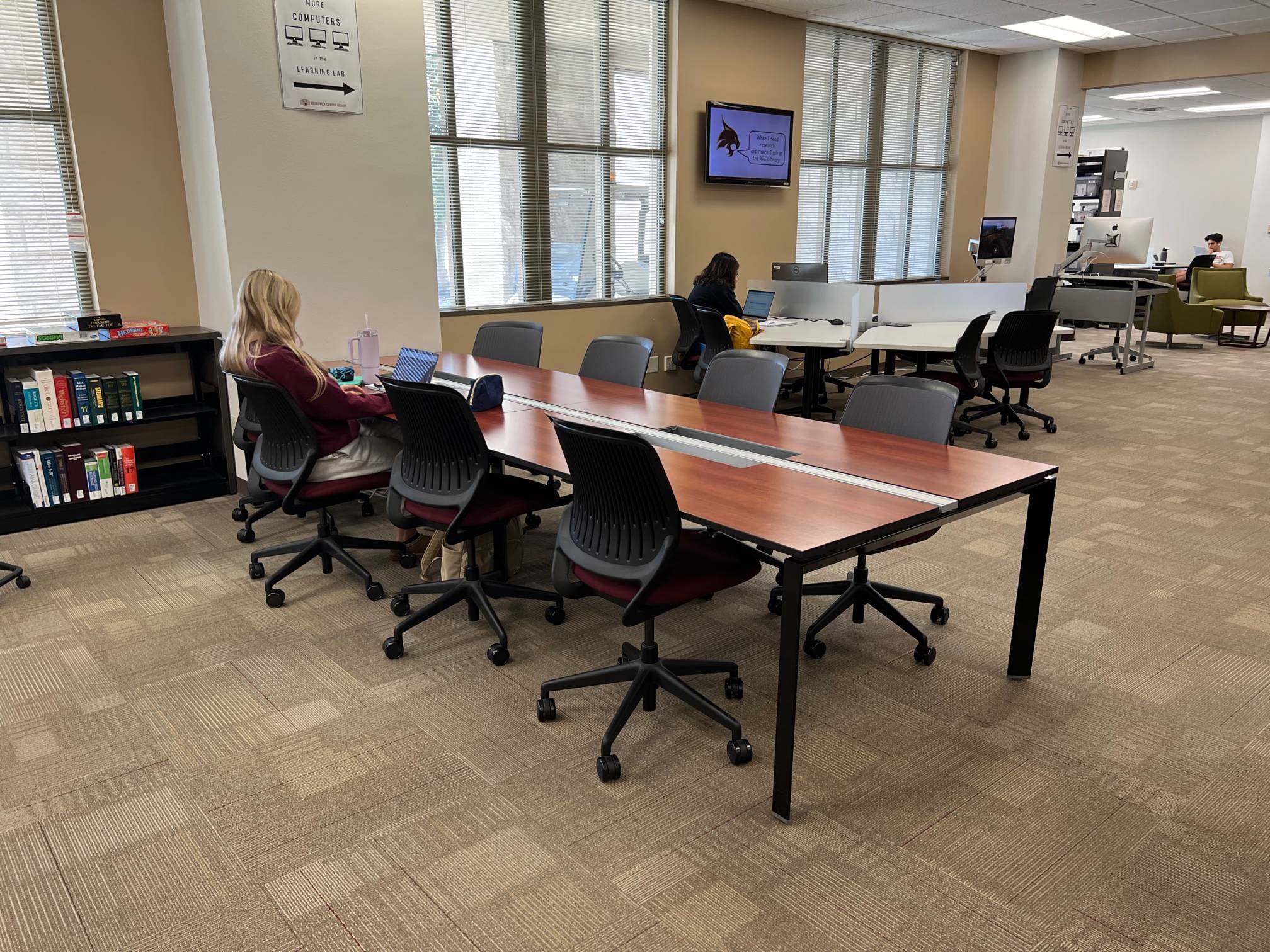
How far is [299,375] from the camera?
336cm

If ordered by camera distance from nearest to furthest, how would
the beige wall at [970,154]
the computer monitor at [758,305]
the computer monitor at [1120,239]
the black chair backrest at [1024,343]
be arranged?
the black chair backrest at [1024,343]
the computer monitor at [758,305]
the beige wall at [970,154]
the computer monitor at [1120,239]

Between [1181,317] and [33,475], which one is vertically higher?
[1181,317]

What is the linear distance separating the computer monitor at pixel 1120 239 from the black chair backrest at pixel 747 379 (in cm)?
784

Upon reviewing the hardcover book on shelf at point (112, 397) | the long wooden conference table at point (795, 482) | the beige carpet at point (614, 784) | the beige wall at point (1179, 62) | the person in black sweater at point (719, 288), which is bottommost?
the beige carpet at point (614, 784)

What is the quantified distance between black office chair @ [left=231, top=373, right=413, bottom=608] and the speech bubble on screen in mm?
5059

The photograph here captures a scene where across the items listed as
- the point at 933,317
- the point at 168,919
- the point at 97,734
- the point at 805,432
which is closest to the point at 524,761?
the point at 168,919

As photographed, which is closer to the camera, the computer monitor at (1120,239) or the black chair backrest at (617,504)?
the black chair backrest at (617,504)

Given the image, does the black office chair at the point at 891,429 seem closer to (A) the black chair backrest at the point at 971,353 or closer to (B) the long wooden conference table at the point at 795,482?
(B) the long wooden conference table at the point at 795,482

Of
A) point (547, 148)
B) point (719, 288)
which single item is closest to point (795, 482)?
point (719, 288)

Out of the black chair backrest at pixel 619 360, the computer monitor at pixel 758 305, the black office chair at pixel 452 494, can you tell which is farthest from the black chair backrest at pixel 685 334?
the black office chair at pixel 452 494

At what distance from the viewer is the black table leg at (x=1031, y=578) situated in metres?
2.72

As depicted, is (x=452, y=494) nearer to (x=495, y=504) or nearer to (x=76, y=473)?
(x=495, y=504)

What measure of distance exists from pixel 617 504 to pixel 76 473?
3.50 m

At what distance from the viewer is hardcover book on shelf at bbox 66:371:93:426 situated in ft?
14.7
